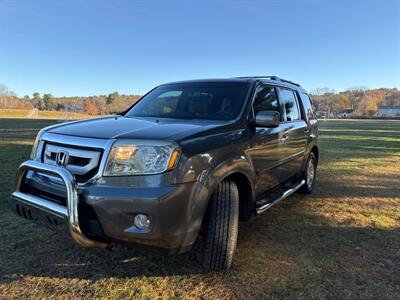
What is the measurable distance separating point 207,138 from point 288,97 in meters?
2.63

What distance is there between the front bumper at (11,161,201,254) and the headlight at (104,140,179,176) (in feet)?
0.30

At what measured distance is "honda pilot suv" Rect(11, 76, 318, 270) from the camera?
101 inches

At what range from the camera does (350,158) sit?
11.1 metres

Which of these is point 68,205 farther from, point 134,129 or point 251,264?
point 251,264

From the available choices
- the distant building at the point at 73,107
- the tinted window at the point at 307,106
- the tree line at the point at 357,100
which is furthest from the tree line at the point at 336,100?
the tinted window at the point at 307,106

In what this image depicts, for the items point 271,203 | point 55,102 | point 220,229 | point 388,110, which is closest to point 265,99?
point 271,203

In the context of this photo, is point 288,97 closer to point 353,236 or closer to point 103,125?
point 353,236

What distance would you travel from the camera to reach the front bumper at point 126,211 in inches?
99.2

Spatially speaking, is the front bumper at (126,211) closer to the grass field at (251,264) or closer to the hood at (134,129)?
the hood at (134,129)

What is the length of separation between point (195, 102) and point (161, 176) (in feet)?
5.97

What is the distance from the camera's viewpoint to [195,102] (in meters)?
4.20

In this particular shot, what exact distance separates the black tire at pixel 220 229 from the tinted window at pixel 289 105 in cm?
214

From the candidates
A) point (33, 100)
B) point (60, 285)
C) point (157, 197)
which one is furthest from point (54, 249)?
point (33, 100)

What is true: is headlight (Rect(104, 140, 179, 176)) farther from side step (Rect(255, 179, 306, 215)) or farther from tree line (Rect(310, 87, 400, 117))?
tree line (Rect(310, 87, 400, 117))
